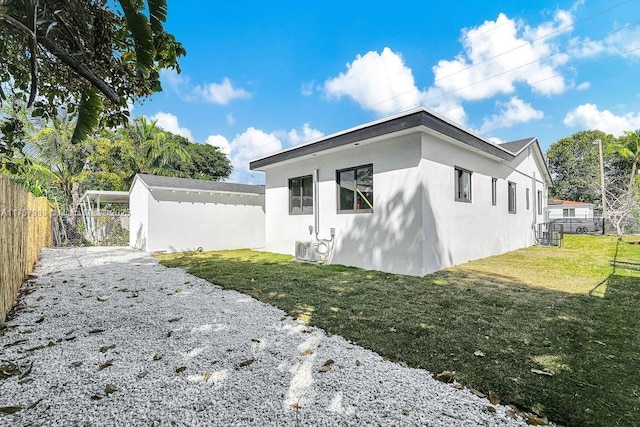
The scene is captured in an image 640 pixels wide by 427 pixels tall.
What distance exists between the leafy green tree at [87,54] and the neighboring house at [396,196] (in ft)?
15.6

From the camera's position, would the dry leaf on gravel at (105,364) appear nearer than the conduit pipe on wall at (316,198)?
Yes

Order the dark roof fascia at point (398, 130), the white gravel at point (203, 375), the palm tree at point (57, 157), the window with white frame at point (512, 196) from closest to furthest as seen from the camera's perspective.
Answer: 1. the white gravel at point (203, 375)
2. the dark roof fascia at point (398, 130)
3. the window with white frame at point (512, 196)
4. the palm tree at point (57, 157)

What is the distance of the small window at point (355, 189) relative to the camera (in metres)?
7.80

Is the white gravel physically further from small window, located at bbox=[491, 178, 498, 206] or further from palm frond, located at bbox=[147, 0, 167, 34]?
small window, located at bbox=[491, 178, 498, 206]

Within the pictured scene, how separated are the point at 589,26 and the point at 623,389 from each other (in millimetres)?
14554

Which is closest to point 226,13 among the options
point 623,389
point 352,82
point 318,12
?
point 318,12

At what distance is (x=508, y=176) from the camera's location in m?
10.9

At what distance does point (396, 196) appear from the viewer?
7148 millimetres

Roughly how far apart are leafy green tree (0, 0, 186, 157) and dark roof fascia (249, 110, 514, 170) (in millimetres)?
4344

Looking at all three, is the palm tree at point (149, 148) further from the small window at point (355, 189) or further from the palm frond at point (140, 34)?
the palm frond at point (140, 34)

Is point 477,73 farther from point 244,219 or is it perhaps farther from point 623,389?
point 623,389

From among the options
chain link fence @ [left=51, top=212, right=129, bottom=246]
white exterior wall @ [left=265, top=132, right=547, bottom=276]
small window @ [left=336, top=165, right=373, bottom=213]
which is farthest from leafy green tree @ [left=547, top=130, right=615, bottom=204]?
chain link fence @ [left=51, top=212, right=129, bottom=246]

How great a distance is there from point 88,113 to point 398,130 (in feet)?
17.8

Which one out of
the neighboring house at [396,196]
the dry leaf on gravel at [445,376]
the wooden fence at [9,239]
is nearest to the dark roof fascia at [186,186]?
the neighboring house at [396,196]
